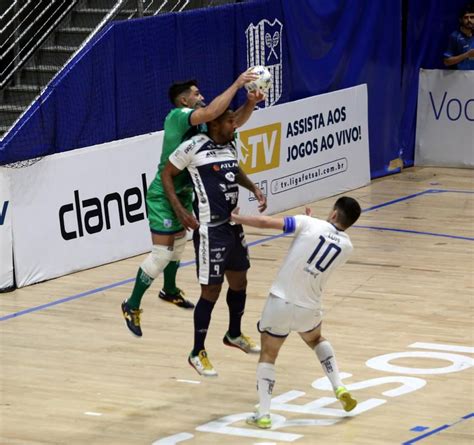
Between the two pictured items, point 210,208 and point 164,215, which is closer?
point 210,208

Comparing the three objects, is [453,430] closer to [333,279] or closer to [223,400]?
[223,400]

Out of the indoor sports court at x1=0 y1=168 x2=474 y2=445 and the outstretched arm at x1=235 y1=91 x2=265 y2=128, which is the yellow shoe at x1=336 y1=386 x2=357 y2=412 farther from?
the outstretched arm at x1=235 y1=91 x2=265 y2=128

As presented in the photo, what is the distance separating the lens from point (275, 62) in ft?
53.5

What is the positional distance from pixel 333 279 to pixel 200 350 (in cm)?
408

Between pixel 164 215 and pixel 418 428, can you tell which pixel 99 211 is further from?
pixel 418 428

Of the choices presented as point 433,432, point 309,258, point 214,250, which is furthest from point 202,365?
point 433,432

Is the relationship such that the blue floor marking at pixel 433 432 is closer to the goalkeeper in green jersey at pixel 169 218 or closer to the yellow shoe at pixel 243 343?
the yellow shoe at pixel 243 343

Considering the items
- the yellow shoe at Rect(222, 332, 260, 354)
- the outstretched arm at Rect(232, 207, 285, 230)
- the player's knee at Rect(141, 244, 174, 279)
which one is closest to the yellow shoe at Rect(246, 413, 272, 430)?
the yellow shoe at Rect(222, 332, 260, 354)

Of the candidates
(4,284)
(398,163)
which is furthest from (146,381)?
(398,163)

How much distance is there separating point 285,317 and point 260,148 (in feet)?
24.6

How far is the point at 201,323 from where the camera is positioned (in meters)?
9.11

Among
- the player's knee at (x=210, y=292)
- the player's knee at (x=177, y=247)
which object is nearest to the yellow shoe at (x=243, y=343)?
the player's knee at (x=210, y=292)

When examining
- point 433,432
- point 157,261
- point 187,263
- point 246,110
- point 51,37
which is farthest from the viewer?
point 51,37

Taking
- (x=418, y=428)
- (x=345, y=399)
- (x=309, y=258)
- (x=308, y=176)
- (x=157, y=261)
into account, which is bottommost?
(x=308, y=176)
